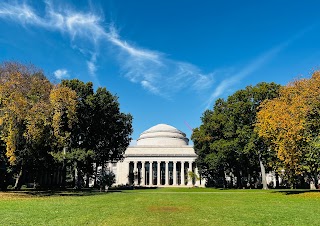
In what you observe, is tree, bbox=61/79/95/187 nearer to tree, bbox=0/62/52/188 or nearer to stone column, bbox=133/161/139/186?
tree, bbox=0/62/52/188

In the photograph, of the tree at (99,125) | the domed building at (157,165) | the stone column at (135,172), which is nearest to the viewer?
the tree at (99,125)

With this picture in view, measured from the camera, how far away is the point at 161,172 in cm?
10831

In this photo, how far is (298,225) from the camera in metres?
12.7

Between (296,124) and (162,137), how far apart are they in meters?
85.8

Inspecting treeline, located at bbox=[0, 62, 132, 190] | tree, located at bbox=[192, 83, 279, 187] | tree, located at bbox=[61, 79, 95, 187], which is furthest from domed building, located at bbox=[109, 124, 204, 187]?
treeline, located at bbox=[0, 62, 132, 190]

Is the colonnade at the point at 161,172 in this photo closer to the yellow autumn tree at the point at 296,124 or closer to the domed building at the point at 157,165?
the domed building at the point at 157,165

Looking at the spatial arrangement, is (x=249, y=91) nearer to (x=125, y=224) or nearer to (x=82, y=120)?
(x=82, y=120)

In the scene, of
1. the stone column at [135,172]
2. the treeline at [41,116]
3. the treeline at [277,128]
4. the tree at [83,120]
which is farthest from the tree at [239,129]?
the stone column at [135,172]

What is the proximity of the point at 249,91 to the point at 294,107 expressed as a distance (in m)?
19.7

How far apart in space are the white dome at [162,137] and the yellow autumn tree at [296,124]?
269 feet

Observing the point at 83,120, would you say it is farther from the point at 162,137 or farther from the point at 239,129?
the point at 162,137

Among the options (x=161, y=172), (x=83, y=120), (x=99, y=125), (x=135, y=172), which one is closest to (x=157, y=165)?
(x=161, y=172)

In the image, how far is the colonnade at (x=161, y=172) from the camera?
10538 centimetres

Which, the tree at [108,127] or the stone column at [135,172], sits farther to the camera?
the stone column at [135,172]
